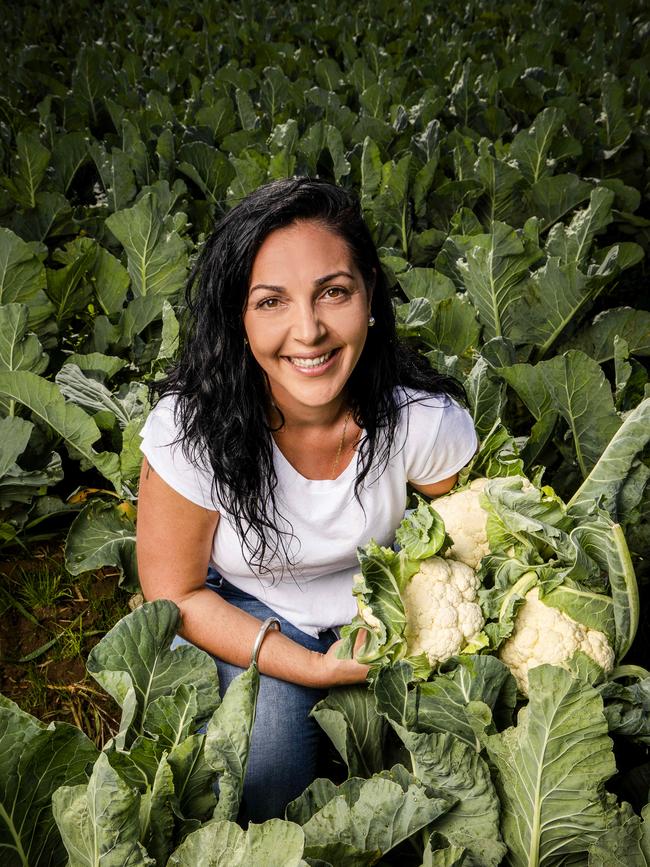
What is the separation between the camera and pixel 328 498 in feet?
6.58

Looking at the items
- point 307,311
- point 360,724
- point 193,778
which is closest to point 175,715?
point 193,778

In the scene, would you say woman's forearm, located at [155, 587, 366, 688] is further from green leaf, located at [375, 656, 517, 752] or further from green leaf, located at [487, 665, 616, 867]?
green leaf, located at [487, 665, 616, 867]

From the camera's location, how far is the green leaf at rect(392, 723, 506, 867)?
1540mm

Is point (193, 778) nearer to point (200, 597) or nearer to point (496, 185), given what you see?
point (200, 597)

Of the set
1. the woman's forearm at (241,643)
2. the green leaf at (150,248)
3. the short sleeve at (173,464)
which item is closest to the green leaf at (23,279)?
the green leaf at (150,248)

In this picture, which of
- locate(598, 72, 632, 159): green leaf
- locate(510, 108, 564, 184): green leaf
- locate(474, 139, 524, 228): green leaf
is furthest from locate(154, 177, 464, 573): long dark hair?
locate(598, 72, 632, 159): green leaf

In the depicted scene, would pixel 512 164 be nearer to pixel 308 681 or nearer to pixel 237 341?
pixel 237 341

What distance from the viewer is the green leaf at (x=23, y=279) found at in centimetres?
288

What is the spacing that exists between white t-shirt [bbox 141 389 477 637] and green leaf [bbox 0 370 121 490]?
2.25 ft

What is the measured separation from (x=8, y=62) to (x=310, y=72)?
227cm

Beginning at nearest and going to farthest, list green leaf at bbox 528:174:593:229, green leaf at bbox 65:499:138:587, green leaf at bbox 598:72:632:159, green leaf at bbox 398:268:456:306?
green leaf at bbox 65:499:138:587
green leaf at bbox 398:268:456:306
green leaf at bbox 528:174:593:229
green leaf at bbox 598:72:632:159

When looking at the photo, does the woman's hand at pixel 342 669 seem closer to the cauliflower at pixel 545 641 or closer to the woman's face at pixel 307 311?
the cauliflower at pixel 545 641

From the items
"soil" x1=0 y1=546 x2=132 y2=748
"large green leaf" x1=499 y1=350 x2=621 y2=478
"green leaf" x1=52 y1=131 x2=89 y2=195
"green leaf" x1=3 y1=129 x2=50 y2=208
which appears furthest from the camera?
"green leaf" x1=52 y1=131 x2=89 y2=195

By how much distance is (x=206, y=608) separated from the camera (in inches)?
79.0
